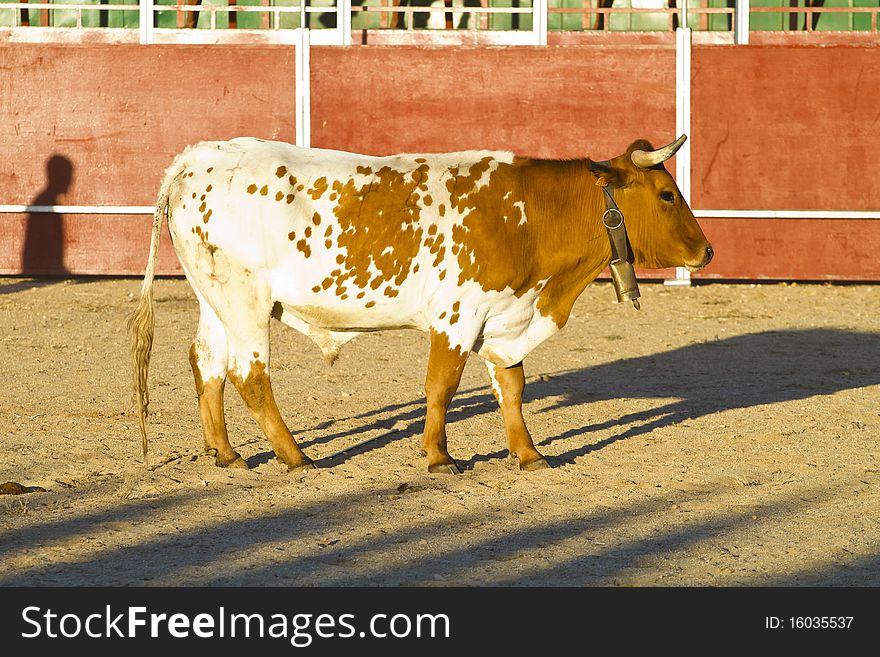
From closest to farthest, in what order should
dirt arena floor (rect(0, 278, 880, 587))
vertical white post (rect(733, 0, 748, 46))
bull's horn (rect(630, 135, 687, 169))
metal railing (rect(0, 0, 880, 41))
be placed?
1. dirt arena floor (rect(0, 278, 880, 587))
2. bull's horn (rect(630, 135, 687, 169))
3. vertical white post (rect(733, 0, 748, 46))
4. metal railing (rect(0, 0, 880, 41))

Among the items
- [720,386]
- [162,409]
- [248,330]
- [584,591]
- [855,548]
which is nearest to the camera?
[584,591]

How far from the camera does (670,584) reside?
5.12m

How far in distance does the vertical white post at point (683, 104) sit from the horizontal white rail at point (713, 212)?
0.41 metres

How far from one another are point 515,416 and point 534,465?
0.30m

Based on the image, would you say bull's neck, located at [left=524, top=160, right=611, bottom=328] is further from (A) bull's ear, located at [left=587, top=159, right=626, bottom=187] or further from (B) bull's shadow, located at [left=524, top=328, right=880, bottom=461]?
(B) bull's shadow, located at [left=524, top=328, right=880, bottom=461]

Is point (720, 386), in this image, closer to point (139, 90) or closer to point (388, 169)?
point (388, 169)

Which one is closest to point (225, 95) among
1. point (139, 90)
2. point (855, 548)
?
point (139, 90)

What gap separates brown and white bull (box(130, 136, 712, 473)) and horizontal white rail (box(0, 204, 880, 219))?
23.7 ft

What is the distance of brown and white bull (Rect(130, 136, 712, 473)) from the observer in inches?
267

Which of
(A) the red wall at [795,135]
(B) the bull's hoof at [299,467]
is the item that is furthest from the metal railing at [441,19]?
(B) the bull's hoof at [299,467]

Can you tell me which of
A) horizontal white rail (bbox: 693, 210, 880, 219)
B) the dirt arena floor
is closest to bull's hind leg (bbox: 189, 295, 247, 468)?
the dirt arena floor

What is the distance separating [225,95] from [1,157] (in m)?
2.41

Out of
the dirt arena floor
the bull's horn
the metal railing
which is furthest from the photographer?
the metal railing

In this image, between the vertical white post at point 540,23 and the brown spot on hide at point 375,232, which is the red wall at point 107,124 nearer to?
the vertical white post at point 540,23
